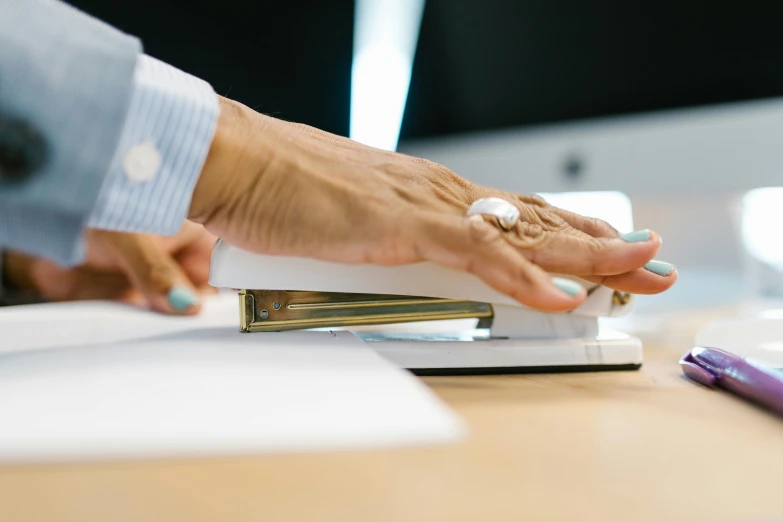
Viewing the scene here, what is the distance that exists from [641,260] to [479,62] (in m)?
0.68

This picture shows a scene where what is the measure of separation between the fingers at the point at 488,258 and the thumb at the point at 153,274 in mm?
329

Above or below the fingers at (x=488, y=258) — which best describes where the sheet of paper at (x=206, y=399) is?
below

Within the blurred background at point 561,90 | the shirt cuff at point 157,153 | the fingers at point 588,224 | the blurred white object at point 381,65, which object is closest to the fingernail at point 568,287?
the fingers at point 588,224

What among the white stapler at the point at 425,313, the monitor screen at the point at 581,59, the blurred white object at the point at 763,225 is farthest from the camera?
the blurred white object at the point at 763,225

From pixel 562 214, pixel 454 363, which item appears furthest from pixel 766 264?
pixel 454 363

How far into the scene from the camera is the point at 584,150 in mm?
974

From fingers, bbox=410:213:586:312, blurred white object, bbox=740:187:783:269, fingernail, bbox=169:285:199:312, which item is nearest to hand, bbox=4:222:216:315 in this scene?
fingernail, bbox=169:285:199:312

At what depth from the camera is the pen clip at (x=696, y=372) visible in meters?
0.38

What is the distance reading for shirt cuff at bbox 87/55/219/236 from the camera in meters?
0.36

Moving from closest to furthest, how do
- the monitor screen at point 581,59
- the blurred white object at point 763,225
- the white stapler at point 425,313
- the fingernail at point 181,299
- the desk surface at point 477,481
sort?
1. the desk surface at point 477,481
2. the white stapler at point 425,313
3. the fingernail at point 181,299
4. the monitor screen at point 581,59
5. the blurred white object at point 763,225

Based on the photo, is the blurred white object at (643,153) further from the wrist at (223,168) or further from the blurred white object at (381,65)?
the wrist at (223,168)

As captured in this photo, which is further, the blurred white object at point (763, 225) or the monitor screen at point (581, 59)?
the blurred white object at point (763, 225)

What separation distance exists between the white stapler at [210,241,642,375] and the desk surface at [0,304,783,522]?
0.13 m

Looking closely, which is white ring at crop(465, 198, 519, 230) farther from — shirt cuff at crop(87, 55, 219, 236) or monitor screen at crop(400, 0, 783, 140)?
monitor screen at crop(400, 0, 783, 140)
